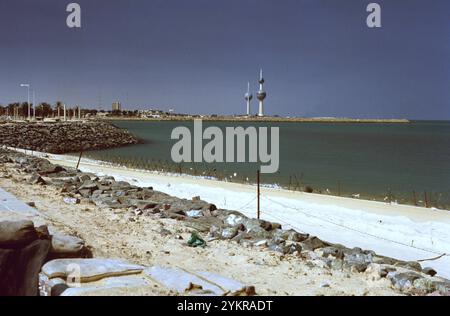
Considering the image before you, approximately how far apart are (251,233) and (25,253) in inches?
204

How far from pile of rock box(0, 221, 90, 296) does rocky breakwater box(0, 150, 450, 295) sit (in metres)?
3.39

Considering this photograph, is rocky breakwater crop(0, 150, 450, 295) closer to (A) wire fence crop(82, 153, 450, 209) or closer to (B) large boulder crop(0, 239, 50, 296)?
(B) large boulder crop(0, 239, 50, 296)

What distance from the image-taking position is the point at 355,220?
595 inches

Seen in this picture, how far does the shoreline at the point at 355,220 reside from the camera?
476 inches

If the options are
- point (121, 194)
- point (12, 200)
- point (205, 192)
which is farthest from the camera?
point (205, 192)

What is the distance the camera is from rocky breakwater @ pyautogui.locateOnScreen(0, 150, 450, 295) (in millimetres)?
7670

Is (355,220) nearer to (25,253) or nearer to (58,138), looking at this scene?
(25,253)

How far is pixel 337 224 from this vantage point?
1452 centimetres

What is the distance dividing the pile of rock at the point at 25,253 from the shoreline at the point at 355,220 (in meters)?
8.06

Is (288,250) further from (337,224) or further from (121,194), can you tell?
(121,194)

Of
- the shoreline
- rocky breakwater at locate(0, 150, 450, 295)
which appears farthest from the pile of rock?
the shoreline

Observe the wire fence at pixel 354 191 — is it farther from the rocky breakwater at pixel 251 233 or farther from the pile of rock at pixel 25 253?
the pile of rock at pixel 25 253

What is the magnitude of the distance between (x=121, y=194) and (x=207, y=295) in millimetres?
9168
